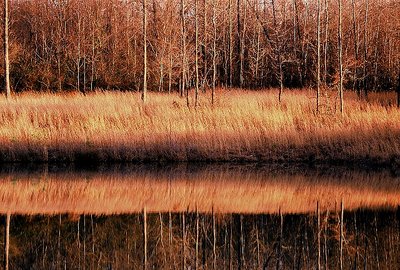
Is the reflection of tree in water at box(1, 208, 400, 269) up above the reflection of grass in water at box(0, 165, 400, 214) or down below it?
above

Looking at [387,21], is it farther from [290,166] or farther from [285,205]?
[285,205]

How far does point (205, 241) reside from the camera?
8.77 meters

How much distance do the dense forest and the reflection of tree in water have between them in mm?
21938

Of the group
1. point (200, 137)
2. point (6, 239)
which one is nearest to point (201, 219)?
point (6, 239)

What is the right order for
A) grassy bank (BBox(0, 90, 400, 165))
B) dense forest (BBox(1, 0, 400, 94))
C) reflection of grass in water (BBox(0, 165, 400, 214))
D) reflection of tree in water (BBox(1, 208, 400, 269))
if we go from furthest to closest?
dense forest (BBox(1, 0, 400, 94)) < grassy bank (BBox(0, 90, 400, 165)) < reflection of grass in water (BBox(0, 165, 400, 214)) < reflection of tree in water (BBox(1, 208, 400, 269))

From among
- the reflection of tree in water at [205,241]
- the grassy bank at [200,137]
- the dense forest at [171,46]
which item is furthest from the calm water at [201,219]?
the dense forest at [171,46]

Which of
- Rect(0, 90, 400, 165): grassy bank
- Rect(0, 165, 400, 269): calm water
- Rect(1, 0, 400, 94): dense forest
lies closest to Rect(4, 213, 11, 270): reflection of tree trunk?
Rect(0, 165, 400, 269): calm water

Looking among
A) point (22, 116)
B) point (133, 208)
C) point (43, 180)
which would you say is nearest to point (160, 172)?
point (43, 180)

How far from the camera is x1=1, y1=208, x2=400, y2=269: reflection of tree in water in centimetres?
770

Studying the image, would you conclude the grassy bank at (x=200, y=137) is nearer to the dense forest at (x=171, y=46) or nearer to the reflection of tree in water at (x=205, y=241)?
the reflection of tree in water at (x=205, y=241)

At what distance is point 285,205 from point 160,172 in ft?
15.4

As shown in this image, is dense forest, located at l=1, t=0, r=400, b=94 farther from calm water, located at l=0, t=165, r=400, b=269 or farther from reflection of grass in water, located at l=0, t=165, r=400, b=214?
calm water, located at l=0, t=165, r=400, b=269

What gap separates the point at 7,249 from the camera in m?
8.25

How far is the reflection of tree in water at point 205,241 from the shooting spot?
7699 mm
